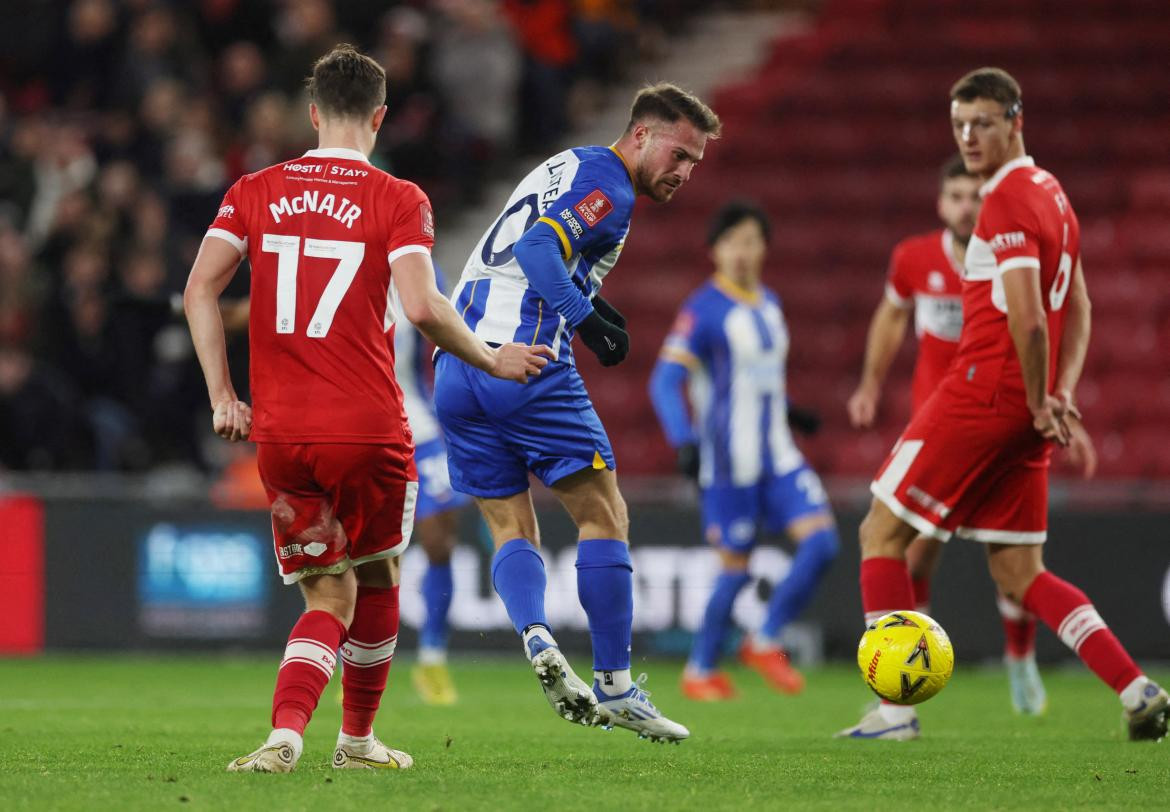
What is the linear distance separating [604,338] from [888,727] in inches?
91.3

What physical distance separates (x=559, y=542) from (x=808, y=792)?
7.02 metres

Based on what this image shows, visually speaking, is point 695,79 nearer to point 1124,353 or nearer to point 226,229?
point 1124,353

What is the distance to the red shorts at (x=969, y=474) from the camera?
22.7 ft

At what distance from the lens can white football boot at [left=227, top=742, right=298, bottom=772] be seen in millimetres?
5352

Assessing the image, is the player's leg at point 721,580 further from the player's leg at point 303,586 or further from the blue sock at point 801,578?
the player's leg at point 303,586

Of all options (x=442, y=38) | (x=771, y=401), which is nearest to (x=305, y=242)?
(x=771, y=401)

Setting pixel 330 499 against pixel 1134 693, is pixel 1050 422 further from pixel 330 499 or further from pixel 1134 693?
pixel 330 499

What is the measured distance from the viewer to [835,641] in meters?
12.3

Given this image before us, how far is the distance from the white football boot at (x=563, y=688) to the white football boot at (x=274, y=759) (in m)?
0.81

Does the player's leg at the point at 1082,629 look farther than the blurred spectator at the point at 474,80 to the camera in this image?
No

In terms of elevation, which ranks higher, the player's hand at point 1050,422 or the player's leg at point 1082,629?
the player's hand at point 1050,422

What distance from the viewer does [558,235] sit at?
6051mm

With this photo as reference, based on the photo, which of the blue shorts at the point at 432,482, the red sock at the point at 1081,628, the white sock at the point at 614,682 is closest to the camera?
the white sock at the point at 614,682

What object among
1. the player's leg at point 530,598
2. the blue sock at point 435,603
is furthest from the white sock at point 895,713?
the blue sock at point 435,603
